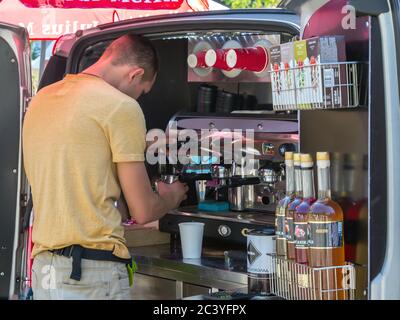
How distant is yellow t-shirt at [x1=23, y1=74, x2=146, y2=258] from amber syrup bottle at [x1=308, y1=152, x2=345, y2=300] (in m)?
0.83

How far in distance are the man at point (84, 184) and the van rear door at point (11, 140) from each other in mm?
608

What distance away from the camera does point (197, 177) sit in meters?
4.13

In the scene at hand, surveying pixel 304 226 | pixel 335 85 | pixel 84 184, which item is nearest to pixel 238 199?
pixel 84 184

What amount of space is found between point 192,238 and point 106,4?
2684mm

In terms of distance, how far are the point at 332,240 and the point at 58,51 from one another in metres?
2.49

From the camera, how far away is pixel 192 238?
395 centimetres

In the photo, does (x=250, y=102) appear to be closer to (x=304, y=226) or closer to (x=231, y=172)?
(x=231, y=172)

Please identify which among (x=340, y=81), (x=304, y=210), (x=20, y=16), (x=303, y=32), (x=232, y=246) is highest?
(x=20, y=16)

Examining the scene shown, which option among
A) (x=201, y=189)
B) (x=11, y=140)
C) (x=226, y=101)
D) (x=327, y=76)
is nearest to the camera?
(x=327, y=76)

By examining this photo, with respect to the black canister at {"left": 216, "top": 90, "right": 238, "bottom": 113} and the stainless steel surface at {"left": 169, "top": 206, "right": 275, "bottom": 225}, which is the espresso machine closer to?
the stainless steel surface at {"left": 169, "top": 206, "right": 275, "bottom": 225}

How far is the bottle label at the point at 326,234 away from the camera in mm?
2482

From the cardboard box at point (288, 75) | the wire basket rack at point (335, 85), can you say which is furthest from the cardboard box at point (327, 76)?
the cardboard box at point (288, 75)

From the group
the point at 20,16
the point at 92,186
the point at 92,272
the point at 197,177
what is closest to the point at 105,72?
the point at 92,186
